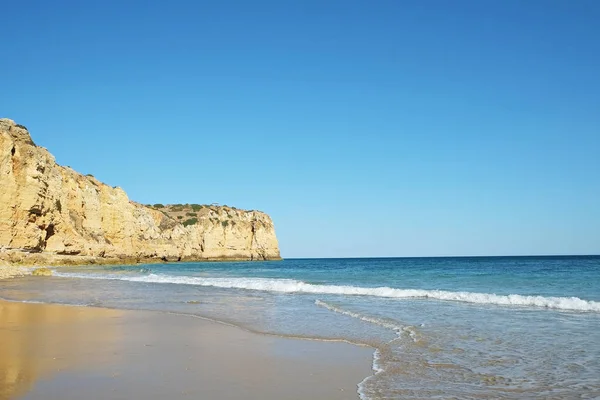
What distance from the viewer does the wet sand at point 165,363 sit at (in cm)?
586

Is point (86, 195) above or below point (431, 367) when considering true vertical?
above

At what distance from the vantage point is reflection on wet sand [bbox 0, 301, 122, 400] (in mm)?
6513

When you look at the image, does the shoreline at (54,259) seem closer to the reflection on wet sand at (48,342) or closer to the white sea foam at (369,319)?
the reflection on wet sand at (48,342)

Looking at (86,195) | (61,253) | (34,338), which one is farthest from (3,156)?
(34,338)

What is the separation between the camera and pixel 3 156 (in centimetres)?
4628

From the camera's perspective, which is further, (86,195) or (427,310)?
(86,195)

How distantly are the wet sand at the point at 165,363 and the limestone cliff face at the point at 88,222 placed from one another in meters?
41.7

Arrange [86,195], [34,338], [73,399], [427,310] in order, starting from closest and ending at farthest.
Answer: [73,399]
[34,338]
[427,310]
[86,195]

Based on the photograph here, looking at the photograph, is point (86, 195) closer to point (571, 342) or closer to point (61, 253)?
point (61, 253)

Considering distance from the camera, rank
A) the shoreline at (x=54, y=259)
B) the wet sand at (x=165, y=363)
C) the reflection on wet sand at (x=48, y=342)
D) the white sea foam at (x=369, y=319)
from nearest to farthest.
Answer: the wet sand at (x=165, y=363) < the reflection on wet sand at (x=48, y=342) < the white sea foam at (x=369, y=319) < the shoreline at (x=54, y=259)

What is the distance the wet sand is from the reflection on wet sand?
0.05ft

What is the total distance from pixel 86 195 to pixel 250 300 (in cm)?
5656

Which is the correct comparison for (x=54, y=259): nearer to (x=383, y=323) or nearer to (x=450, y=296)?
(x=450, y=296)

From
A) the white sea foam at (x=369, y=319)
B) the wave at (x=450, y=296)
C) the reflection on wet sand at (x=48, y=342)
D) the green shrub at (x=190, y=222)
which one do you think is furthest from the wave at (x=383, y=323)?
the green shrub at (x=190, y=222)
